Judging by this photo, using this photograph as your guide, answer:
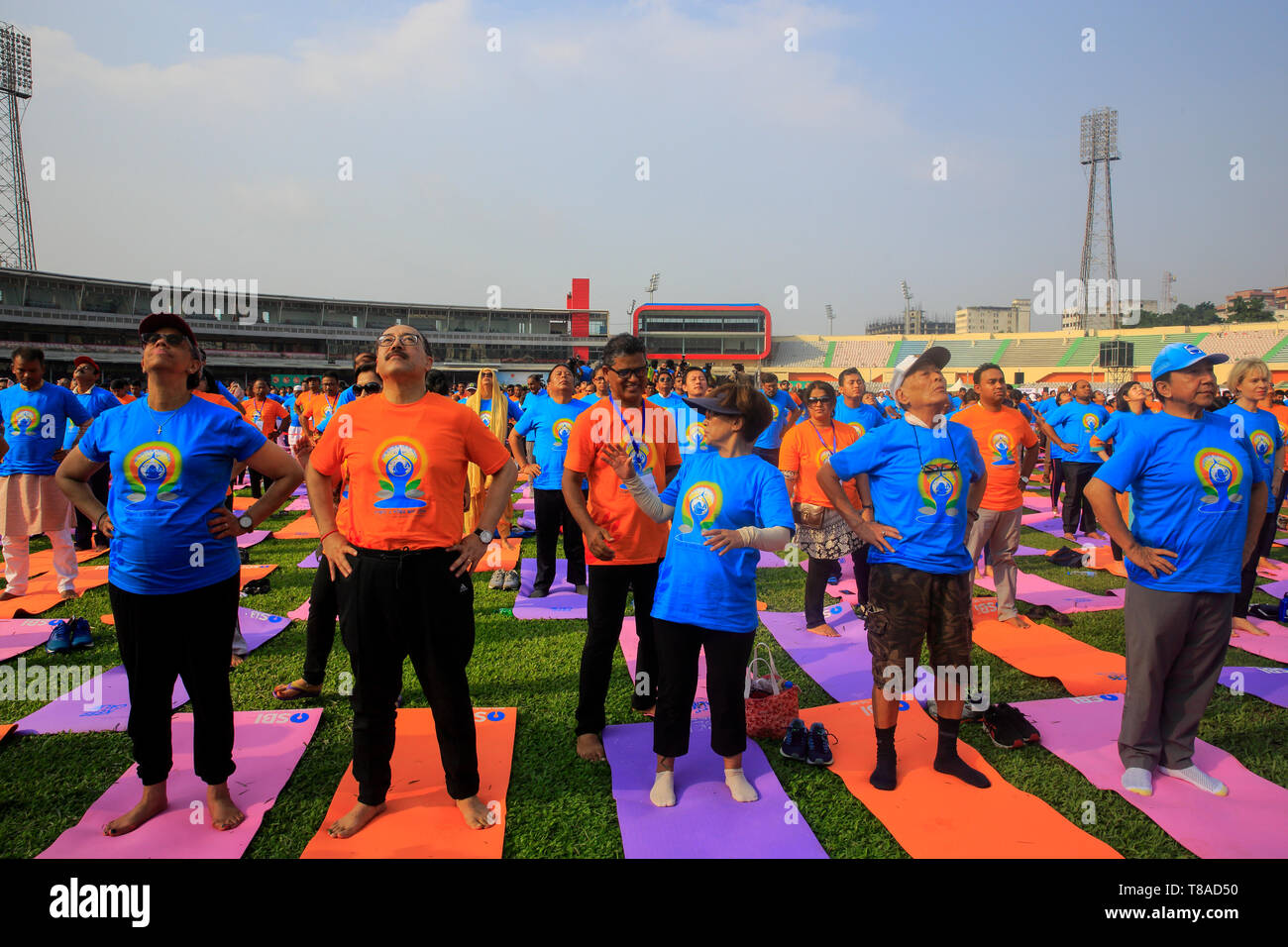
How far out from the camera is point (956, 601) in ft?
10.6

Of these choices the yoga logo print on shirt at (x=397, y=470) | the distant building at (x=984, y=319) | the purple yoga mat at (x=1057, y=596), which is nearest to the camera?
the yoga logo print on shirt at (x=397, y=470)

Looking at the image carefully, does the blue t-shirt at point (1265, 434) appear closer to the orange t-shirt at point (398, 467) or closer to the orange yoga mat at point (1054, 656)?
the orange yoga mat at point (1054, 656)

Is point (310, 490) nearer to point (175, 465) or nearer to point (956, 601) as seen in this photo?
point (175, 465)

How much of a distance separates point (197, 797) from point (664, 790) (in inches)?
87.2

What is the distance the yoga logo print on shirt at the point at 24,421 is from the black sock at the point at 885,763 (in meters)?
7.20

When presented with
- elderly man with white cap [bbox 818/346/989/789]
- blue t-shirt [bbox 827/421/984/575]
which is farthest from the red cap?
blue t-shirt [bbox 827/421/984/575]

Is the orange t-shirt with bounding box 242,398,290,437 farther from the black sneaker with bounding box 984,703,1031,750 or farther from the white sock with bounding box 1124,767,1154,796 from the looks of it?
the white sock with bounding box 1124,767,1154,796

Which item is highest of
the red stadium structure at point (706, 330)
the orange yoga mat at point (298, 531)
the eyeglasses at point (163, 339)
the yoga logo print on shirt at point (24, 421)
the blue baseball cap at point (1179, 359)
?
the red stadium structure at point (706, 330)

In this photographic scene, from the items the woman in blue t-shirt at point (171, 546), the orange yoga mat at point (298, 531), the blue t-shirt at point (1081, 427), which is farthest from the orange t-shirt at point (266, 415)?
the blue t-shirt at point (1081, 427)

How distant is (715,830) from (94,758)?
324 cm

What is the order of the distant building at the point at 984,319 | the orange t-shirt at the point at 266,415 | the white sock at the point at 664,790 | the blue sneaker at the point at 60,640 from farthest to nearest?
the distant building at the point at 984,319 → the orange t-shirt at the point at 266,415 → the blue sneaker at the point at 60,640 → the white sock at the point at 664,790

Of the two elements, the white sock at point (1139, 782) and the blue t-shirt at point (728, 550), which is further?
the white sock at point (1139, 782)

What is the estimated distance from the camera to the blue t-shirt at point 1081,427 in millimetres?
8734
